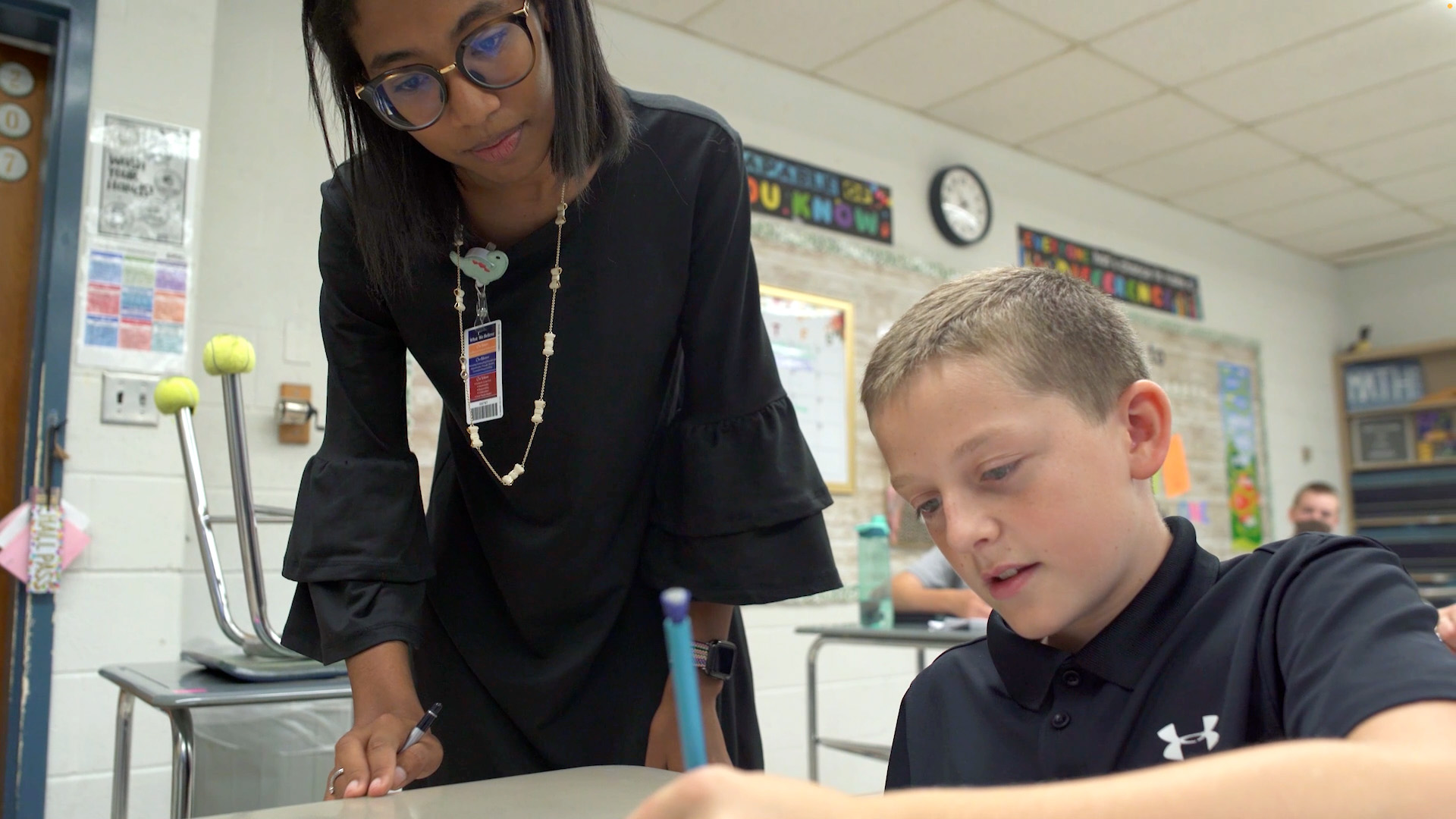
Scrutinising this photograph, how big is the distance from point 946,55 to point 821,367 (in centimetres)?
114

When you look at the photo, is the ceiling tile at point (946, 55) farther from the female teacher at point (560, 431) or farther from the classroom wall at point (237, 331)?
the female teacher at point (560, 431)

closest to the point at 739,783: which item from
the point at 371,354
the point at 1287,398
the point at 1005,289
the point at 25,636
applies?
the point at 1005,289

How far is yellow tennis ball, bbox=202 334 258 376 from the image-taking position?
1220 millimetres

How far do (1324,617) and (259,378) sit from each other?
94.5 inches

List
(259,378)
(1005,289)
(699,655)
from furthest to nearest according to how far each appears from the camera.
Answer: (259,378)
(699,655)
(1005,289)

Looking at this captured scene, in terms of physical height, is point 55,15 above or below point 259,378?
above

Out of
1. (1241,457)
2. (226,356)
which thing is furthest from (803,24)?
(1241,457)

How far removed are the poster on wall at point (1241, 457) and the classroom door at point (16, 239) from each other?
480cm

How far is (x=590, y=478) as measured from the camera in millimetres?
955

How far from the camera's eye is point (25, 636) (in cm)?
210

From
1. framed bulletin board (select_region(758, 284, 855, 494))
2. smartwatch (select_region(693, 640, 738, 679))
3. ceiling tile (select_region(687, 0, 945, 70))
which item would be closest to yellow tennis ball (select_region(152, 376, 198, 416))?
smartwatch (select_region(693, 640, 738, 679))

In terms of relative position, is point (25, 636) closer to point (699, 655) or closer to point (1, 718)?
point (1, 718)

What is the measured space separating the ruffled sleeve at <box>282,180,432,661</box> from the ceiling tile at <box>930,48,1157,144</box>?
3.15 meters

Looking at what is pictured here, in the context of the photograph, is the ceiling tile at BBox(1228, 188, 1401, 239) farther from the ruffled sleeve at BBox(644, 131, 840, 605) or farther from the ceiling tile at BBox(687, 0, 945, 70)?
the ruffled sleeve at BBox(644, 131, 840, 605)
